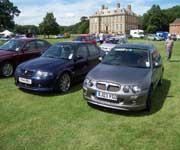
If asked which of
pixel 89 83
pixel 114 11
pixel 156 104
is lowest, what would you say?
pixel 156 104

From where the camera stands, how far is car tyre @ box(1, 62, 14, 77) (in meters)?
10.1

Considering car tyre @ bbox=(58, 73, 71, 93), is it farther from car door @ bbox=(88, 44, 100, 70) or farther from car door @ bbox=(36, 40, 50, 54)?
car door @ bbox=(36, 40, 50, 54)

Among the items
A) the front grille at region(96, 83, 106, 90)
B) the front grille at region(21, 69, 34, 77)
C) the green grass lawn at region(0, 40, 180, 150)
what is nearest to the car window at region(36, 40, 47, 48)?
the front grille at region(21, 69, 34, 77)

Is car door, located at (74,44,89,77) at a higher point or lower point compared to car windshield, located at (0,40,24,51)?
lower

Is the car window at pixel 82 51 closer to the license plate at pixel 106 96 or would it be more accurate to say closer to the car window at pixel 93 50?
the car window at pixel 93 50

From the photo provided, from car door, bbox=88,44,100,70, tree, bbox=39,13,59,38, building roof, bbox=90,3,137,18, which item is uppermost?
building roof, bbox=90,3,137,18

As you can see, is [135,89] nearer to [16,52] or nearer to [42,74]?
[42,74]

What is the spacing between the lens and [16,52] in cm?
1050

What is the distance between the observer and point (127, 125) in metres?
5.69

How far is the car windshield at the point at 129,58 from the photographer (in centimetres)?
719

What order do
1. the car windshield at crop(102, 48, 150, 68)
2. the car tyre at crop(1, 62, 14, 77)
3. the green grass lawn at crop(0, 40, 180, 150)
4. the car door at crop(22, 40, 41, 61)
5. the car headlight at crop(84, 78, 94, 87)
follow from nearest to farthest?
the green grass lawn at crop(0, 40, 180, 150)
the car headlight at crop(84, 78, 94, 87)
the car windshield at crop(102, 48, 150, 68)
the car tyre at crop(1, 62, 14, 77)
the car door at crop(22, 40, 41, 61)

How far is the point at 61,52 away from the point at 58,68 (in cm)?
112

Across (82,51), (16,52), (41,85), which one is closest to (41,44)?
(16,52)

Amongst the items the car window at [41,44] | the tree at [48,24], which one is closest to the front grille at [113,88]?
the car window at [41,44]
